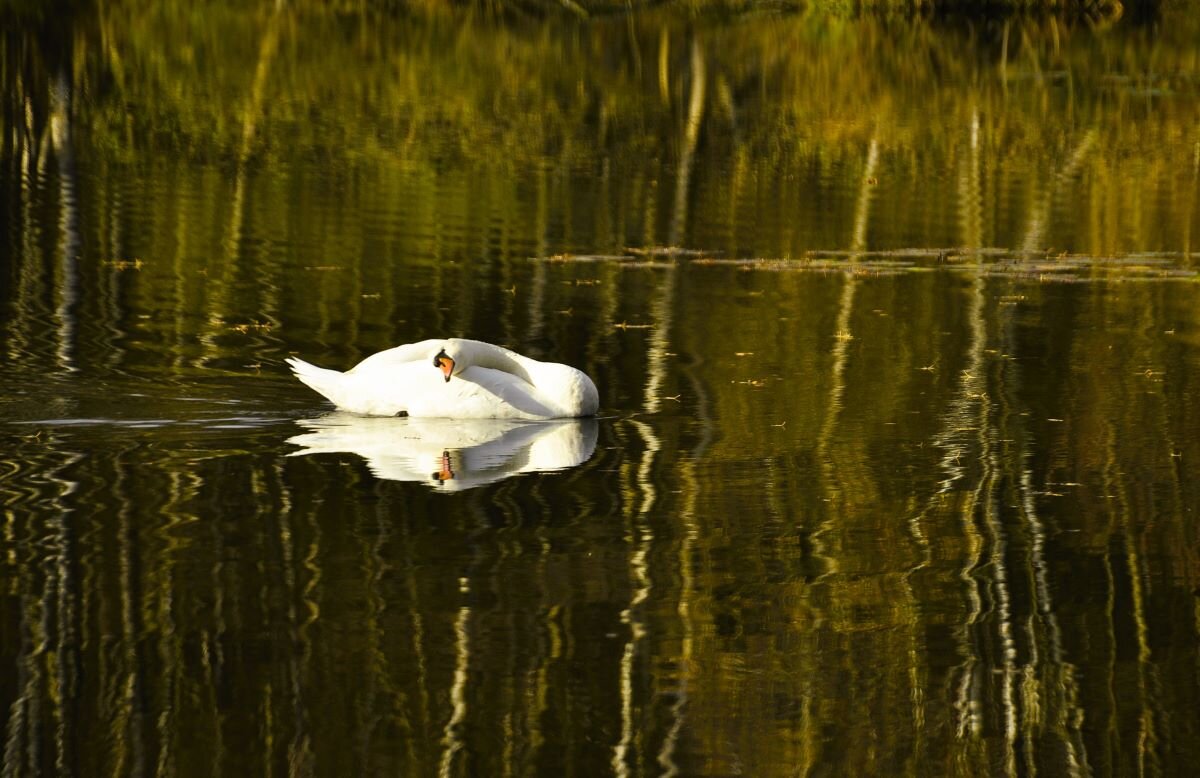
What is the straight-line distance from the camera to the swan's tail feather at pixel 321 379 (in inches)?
466

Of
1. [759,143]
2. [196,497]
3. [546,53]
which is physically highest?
[546,53]

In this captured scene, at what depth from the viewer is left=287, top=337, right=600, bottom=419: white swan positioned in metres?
11.7

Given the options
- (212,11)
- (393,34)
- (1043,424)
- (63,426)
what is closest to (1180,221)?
(1043,424)

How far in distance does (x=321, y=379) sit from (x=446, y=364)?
82cm

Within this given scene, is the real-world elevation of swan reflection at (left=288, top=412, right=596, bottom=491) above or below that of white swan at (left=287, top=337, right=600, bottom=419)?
below

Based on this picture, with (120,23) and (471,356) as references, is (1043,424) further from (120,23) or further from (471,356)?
(120,23)

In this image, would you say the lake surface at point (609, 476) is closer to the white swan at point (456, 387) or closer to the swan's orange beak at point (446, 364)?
the white swan at point (456, 387)

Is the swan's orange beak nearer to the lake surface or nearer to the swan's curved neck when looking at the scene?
the swan's curved neck

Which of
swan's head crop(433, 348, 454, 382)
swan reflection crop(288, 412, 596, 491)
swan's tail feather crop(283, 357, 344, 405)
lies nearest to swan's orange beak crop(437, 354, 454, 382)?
swan's head crop(433, 348, 454, 382)

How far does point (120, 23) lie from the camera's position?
159ft

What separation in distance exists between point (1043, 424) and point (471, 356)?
10.3 ft

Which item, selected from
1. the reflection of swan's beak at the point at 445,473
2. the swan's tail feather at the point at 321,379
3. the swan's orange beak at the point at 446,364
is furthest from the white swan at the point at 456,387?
the reflection of swan's beak at the point at 445,473

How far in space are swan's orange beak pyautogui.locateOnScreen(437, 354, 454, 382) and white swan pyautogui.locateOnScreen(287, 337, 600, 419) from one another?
0.34 feet

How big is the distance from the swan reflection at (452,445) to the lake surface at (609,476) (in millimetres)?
43
